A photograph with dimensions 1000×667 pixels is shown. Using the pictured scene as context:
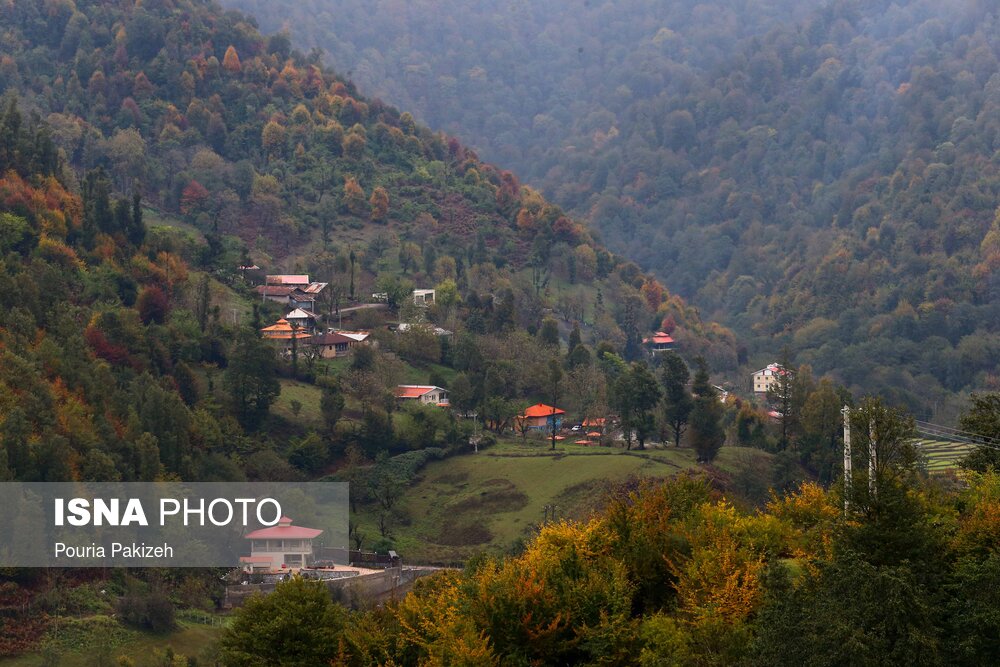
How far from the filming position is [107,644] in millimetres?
46000

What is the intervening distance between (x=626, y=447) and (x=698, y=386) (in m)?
5.00

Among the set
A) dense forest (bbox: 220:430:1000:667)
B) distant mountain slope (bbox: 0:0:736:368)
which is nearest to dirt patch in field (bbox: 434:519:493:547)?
dense forest (bbox: 220:430:1000:667)

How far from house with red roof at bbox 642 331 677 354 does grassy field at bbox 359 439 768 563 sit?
45.5 meters

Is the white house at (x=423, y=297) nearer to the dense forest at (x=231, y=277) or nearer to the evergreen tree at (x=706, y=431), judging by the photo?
the dense forest at (x=231, y=277)

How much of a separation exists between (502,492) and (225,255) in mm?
35739

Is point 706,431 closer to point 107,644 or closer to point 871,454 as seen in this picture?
point 107,644

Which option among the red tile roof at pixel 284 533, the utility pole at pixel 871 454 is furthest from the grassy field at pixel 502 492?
the utility pole at pixel 871 454

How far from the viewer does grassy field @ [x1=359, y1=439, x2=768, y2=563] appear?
63.4 metres

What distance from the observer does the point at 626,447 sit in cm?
7269

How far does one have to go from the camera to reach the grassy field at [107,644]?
44719 mm

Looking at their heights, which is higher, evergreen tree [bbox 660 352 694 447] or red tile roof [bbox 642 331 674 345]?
red tile roof [bbox 642 331 674 345]

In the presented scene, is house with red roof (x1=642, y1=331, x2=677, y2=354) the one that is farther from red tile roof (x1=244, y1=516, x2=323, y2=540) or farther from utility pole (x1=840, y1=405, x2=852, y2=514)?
utility pole (x1=840, y1=405, x2=852, y2=514)

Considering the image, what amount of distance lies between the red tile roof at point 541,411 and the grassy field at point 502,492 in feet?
27.9

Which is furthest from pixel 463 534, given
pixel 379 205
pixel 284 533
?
pixel 379 205
